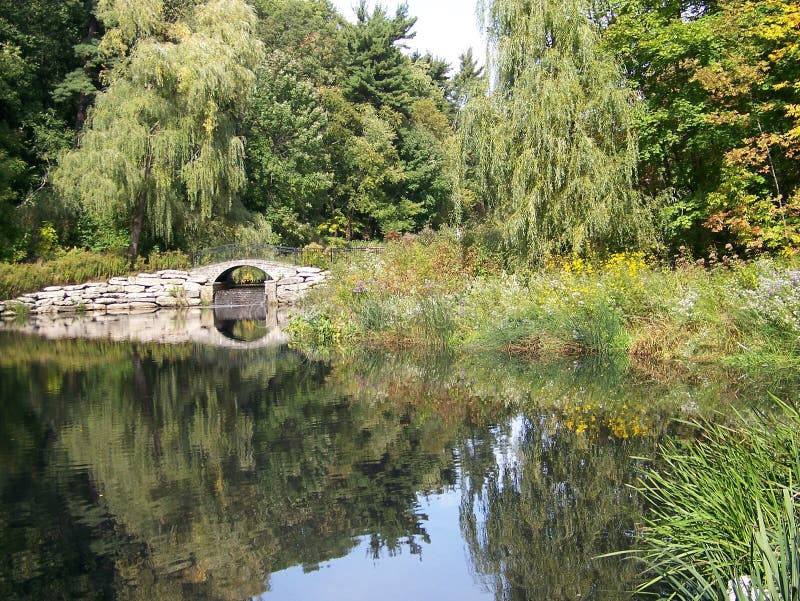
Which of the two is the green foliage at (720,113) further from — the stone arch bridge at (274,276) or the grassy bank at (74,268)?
the grassy bank at (74,268)

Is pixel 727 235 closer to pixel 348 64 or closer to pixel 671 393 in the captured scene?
pixel 671 393

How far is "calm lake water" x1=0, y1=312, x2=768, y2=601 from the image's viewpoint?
16.4 ft

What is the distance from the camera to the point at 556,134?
16703 mm

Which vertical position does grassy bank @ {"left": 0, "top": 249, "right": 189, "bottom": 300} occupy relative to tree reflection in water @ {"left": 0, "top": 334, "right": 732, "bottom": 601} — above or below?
above

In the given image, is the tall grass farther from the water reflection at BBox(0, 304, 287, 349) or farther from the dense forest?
the water reflection at BBox(0, 304, 287, 349)

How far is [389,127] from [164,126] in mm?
15782

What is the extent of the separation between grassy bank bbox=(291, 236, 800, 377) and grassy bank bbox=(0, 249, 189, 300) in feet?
45.0

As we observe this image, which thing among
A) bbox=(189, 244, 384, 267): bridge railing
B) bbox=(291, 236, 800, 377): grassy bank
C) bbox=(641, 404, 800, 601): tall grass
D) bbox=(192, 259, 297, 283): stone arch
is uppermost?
bbox=(189, 244, 384, 267): bridge railing

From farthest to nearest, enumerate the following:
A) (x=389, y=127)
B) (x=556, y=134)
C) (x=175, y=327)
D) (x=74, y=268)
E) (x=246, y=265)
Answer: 1. (x=389, y=127)
2. (x=246, y=265)
3. (x=74, y=268)
4. (x=175, y=327)
5. (x=556, y=134)

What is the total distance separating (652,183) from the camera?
19.0 m

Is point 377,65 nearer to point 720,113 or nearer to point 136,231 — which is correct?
point 136,231

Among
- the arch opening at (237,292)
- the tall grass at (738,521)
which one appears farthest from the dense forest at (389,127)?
the tall grass at (738,521)

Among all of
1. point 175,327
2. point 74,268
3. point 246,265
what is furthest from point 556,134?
point 74,268

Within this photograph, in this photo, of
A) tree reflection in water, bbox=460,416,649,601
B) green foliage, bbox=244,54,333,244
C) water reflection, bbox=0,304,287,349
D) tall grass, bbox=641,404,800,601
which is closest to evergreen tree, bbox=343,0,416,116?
green foliage, bbox=244,54,333,244
